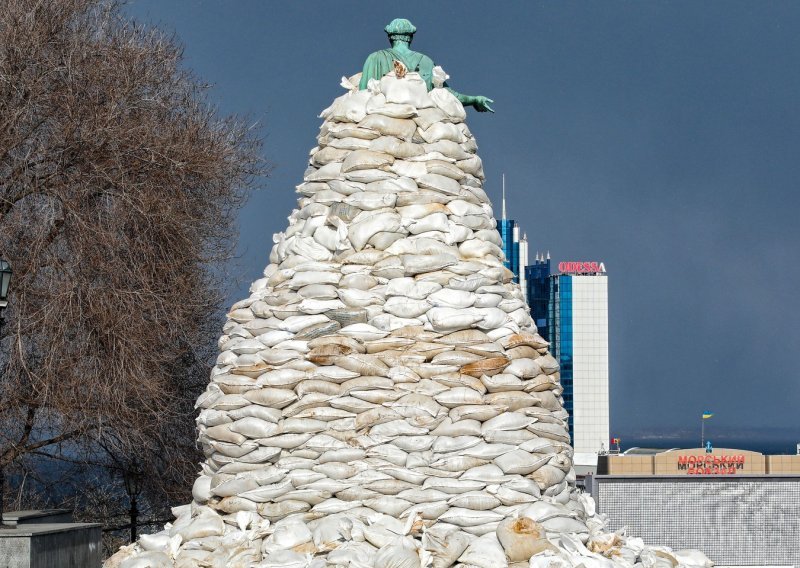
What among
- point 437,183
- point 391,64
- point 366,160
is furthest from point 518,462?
point 391,64

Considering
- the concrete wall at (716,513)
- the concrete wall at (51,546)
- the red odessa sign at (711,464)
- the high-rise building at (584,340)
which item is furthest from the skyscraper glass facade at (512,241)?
the concrete wall at (51,546)

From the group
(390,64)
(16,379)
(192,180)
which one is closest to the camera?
(390,64)

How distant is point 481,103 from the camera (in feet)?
39.9

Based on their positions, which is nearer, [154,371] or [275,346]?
[275,346]

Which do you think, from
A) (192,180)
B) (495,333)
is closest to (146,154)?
(192,180)

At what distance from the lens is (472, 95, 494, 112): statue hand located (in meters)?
12.1

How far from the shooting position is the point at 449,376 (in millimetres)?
10297

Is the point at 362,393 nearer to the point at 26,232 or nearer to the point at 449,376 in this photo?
the point at 449,376

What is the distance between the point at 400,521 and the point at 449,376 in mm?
1112

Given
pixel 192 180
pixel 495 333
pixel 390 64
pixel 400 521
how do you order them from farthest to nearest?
pixel 192 180
pixel 390 64
pixel 495 333
pixel 400 521

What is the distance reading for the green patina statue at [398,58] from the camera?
11578mm

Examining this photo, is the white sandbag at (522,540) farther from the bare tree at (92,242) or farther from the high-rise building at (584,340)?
the high-rise building at (584,340)

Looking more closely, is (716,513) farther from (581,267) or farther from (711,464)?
(581,267)

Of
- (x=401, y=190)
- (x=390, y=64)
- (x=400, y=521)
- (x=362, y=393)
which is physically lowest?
(x=400, y=521)
